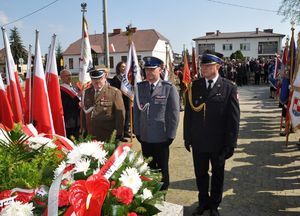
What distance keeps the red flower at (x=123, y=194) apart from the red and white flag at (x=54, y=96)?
11.0ft

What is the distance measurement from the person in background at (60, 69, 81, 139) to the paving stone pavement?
1895 millimetres

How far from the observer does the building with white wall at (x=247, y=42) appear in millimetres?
70375

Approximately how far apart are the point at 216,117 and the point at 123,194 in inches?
86.4

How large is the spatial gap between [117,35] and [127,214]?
63.3 metres

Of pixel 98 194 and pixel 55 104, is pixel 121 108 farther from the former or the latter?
pixel 98 194

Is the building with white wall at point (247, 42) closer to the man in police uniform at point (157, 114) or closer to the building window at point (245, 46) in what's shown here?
the building window at point (245, 46)

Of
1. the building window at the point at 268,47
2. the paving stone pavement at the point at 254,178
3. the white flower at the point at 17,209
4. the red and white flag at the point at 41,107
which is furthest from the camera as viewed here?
the building window at the point at 268,47

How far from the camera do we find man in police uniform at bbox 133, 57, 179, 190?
4215mm

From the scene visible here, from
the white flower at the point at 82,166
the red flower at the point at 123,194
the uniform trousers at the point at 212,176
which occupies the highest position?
the white flower at the point at 82,166

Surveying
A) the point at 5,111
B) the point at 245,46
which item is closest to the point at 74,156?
the point at 5,111

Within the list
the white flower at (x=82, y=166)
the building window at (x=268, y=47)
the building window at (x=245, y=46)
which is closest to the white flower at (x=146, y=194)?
the white flower at (x=82, y=166)

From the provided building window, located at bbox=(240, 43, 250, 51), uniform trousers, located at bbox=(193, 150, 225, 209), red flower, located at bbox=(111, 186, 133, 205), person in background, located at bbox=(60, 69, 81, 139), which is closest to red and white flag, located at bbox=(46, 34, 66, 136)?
person in background, located at bbox=(60, 69, 81, 139)

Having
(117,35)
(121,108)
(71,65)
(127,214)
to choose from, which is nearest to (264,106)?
(121,108)

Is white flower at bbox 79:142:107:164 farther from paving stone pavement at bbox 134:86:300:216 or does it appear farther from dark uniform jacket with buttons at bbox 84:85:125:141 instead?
dark uniform jacket with buttons at bbox 84:85:125:141
